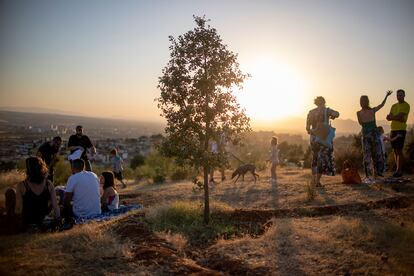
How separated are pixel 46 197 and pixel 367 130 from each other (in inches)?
334

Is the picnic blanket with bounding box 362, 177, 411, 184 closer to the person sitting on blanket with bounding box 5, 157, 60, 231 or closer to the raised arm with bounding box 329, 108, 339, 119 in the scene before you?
the raised arm with bounding box 329, 108, 339, 119

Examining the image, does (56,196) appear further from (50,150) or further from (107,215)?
(50,150)

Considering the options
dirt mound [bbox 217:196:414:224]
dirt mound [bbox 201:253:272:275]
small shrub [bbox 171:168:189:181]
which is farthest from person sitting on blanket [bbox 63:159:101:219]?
small shrub [bbox 171:168:189:181]

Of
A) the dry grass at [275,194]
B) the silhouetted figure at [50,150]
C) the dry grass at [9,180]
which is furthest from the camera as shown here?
the dry grass at [9,180]

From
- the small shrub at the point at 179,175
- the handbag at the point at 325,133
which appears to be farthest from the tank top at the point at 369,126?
the small shrub at the point at 179,175

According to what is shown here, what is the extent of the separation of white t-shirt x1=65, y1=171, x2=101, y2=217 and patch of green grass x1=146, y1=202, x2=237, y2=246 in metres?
1.18

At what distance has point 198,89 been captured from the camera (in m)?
7.88

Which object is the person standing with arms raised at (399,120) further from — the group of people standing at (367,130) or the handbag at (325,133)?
the handbag at (325,133)

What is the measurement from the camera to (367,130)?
447 inches

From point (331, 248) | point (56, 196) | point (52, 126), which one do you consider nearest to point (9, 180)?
point (56, 196)

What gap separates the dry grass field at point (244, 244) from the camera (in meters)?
5.29

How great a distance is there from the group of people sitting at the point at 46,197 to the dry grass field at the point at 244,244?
62 centimetres

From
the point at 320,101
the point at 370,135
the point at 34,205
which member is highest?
the point at 320,101

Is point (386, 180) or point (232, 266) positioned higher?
point (386, 180)
